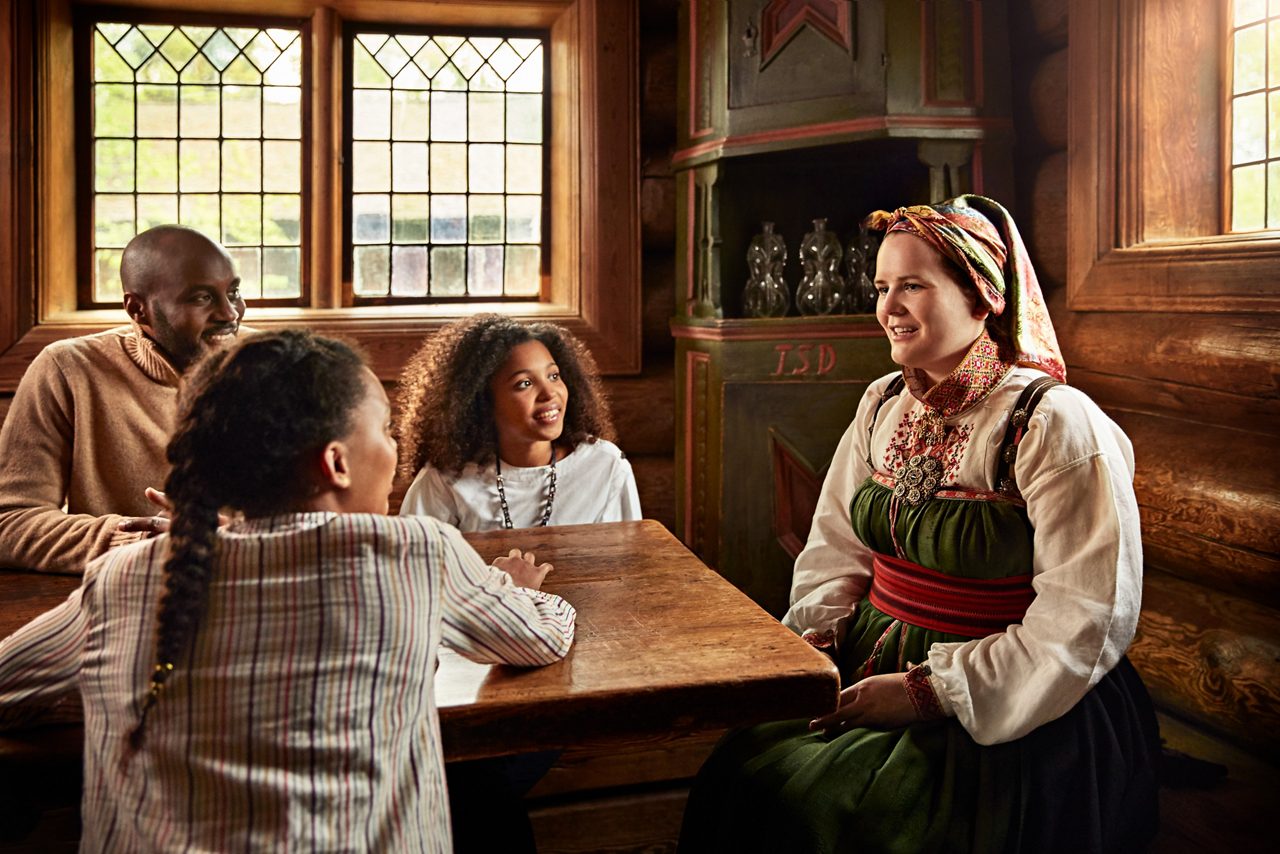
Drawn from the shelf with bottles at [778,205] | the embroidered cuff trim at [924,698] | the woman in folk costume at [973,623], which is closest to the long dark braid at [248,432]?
the woman in folk costume at [973,623]

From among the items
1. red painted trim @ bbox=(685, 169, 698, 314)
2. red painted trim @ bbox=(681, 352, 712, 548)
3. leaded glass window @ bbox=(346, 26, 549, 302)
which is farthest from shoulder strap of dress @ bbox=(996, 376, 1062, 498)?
leaded glass window @ bbox=(346, 26, 549, 302)

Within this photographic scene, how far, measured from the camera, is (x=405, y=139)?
4.54 metres

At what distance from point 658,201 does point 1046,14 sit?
1.51m

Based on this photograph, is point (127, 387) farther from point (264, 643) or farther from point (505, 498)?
point (264, 643)

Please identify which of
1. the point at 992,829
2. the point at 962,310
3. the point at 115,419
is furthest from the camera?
the point at 115,419

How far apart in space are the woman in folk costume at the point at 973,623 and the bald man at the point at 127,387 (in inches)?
62.7

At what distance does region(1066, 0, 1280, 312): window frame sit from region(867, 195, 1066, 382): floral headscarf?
0.92 meters

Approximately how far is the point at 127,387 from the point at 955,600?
203cm

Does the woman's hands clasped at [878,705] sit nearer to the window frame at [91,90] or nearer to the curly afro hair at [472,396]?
the curly afro hair at [472,396]

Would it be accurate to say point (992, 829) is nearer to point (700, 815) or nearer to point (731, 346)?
point (700, 815)

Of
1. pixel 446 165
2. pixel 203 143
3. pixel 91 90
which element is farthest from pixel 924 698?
pixel 91 90

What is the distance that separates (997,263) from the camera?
2363 millimetres

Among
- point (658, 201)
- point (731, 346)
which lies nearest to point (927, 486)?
point (731, 346)

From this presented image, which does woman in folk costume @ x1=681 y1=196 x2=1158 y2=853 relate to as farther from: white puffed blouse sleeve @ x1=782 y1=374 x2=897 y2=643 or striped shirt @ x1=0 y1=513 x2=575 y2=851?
striped shirt @ x1=0 y1=513 x2=575 y2=851
